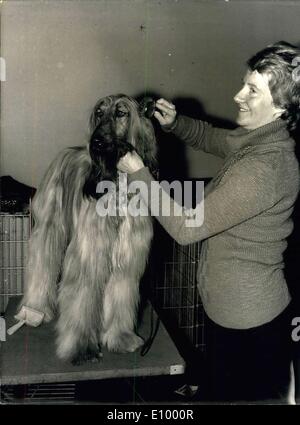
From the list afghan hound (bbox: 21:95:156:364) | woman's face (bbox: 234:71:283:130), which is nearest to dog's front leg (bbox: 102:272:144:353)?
afghan hound (bbox: 21:95:156:364)

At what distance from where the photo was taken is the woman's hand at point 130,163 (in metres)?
1.49

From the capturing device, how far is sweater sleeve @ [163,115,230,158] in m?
1.87

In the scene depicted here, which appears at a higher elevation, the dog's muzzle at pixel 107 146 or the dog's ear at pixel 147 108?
the dog's ear at pixel 147 108

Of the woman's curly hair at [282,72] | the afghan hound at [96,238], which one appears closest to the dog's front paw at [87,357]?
Answer: the afghan hound at [96,238]

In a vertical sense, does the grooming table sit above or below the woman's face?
below

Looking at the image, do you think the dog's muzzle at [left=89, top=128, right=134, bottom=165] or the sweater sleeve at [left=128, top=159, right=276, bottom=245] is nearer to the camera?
the sweater sleeve at [left=128, top=159, right=276, bottom=245]

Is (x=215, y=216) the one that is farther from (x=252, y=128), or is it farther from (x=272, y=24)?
(x=272, y=24)

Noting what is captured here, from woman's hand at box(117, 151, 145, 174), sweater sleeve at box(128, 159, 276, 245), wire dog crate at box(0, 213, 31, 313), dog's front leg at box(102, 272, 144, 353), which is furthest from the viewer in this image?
wire dog crate at box(0, 213, 31, 313)

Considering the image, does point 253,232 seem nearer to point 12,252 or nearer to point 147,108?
point 147,108

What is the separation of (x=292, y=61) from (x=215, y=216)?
0.52m

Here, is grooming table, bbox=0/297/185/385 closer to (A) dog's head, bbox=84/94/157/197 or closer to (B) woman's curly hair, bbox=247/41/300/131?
(A) dog's head, bbox=84/94/157/197

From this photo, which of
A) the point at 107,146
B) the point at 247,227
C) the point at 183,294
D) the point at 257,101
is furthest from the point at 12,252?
the point at 257,101

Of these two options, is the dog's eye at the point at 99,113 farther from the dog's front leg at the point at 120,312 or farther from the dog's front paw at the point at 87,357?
the dog's front paw at the point at 87,357

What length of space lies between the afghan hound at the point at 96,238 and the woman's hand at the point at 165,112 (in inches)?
5.0
